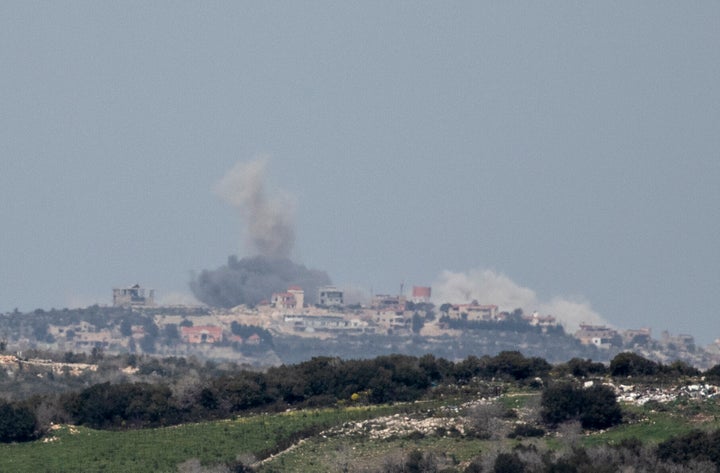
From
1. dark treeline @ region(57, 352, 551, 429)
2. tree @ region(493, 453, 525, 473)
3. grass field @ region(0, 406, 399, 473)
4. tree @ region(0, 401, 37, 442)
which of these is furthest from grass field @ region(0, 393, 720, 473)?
tree @ region(493, 453, 525, 473)

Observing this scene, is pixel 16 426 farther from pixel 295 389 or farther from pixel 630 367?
pixel 630 367

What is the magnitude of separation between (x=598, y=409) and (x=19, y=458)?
2278 cm

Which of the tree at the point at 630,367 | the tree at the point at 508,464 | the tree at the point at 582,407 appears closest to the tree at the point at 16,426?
the tree at the point at 582,407

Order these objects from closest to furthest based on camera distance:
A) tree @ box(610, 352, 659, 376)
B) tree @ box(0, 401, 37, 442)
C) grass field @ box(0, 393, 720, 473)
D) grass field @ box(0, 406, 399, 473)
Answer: grass field @ box(0, 393, 720, 473)
grass field @ box(0, 406, 399, 473)
tree @ box(0, 401, 37, 442)
tree @ box(610, 352, 659, 376)

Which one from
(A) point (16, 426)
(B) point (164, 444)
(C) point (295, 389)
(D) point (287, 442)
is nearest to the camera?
(D) point (287, 442)

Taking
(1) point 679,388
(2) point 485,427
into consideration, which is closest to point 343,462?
(2) point 485,427

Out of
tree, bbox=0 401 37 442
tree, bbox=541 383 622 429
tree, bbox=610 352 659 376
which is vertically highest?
tree, bbox=610 352 659 376

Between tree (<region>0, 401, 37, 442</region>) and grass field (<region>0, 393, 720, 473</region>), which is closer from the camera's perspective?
grass field (<region>0, 393, 720, 473</region>)

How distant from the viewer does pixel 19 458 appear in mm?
72375

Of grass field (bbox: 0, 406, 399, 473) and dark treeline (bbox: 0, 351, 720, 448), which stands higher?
dark treeline (bbox: 0, 351, 720, 448)

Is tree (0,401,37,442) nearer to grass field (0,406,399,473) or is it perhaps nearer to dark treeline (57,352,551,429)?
grass field (0,406,399,473)

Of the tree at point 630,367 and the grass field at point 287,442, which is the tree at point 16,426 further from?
the tree at point 630,367

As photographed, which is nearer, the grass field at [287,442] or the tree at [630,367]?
the grass field at [287,442]

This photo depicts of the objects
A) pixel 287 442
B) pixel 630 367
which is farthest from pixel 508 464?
pixel 630 367
